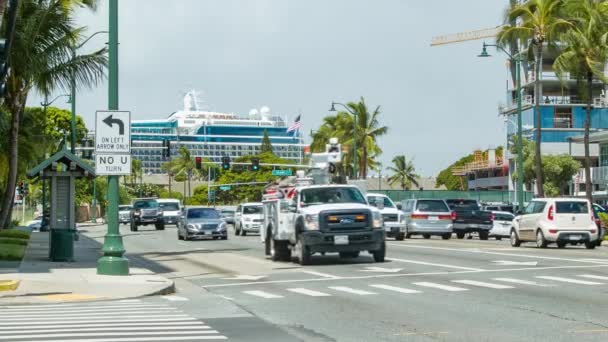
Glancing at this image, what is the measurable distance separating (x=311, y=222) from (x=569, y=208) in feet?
41.7

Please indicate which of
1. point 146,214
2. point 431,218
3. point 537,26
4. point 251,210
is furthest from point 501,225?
point 146,214

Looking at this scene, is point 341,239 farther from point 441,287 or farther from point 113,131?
point 441,287

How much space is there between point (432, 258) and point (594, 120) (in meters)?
85.1

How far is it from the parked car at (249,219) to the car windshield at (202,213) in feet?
18.7

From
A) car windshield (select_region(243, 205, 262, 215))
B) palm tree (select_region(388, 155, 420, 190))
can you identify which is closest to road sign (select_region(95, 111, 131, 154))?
car windshield (select_region(243, 205, 262, 215))

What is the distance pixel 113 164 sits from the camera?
22.3 meters

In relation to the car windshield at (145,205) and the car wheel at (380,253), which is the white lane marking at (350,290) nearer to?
the car wheel at (380,253)

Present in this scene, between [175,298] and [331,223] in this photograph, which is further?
[331,223]

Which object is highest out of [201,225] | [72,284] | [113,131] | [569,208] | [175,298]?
[113,131]

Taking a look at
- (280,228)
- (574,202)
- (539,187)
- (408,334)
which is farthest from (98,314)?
(539,187)

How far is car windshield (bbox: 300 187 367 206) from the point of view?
90.3 ft

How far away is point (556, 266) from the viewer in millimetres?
24781

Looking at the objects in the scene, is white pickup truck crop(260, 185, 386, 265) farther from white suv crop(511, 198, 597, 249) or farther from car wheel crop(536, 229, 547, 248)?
car wheel crop(536, 229, 547, 248)

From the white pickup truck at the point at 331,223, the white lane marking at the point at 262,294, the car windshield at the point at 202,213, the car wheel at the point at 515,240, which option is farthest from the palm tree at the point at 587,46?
the white lane marking at the point at 262,294
